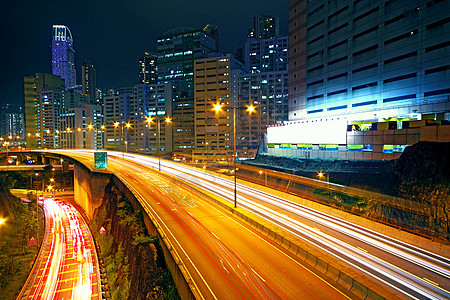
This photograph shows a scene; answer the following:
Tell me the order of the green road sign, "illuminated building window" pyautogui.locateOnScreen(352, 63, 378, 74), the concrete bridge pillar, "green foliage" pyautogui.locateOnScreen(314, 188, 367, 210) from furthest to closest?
"illuminated building window" pyautogui.locateOnScreen(352, 63, 378, 74)
the concrete bridge pillar
the green road sign
"green foliage" pyautogui.locateOnScreen(314, 188, 367, 210)

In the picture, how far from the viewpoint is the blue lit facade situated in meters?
39.5

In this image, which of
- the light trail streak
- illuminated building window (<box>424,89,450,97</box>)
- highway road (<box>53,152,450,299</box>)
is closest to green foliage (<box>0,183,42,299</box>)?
the light trail streak

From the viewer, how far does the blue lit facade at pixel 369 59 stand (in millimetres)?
39531

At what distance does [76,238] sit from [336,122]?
45.3 m

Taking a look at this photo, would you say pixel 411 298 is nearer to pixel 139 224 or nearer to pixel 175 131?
pixel 139 224

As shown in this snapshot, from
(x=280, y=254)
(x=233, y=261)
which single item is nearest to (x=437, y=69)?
(x=280, y=254)

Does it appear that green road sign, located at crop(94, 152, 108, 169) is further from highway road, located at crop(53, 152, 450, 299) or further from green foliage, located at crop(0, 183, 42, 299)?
highway road, located at crop(53, 152, 450, 299)

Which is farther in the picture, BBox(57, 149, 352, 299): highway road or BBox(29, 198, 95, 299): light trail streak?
BBox(29, 198, 95, 299): light trail streak

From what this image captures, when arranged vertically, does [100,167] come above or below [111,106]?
below

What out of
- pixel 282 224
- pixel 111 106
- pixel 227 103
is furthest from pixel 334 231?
pixel 111 106

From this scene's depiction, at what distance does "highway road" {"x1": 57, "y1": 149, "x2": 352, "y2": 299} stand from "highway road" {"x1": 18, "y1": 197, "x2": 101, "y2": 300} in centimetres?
1185

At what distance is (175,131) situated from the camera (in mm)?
127250

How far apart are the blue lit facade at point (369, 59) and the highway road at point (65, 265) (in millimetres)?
48171

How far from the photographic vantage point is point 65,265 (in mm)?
33844
